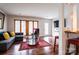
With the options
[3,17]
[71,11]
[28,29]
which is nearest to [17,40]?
[28,29]

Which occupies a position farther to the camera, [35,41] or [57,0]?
[35,41]

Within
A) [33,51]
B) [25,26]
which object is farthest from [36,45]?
[25,26]

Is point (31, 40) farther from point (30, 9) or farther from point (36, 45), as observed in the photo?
point (30, 9)

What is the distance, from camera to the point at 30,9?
1.91 metres

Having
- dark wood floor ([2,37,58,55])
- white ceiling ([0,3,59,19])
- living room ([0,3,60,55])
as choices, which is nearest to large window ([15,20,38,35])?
living room ([0,3,60,55])

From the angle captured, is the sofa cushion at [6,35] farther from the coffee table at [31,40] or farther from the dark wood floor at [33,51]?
the coffee table at [31,40]

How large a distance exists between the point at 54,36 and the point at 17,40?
26.9 inches

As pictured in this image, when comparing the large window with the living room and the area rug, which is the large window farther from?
the area rug

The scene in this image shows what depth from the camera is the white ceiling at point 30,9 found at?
189 cm

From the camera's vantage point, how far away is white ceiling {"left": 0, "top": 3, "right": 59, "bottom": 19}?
1.89 m

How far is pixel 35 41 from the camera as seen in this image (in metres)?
2.00

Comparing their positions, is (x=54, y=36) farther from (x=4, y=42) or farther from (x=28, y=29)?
(x=4, y=42)

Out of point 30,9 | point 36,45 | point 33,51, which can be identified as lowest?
point 33,51

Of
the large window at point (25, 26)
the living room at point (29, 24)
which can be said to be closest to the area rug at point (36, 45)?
the living room at point (29, 24)
